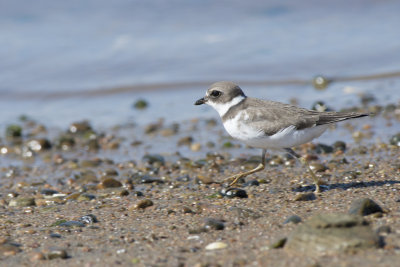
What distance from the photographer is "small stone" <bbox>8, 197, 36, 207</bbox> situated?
5617 mm

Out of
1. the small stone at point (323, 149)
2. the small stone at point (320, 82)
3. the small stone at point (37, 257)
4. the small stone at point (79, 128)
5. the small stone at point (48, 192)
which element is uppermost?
the small stone at point (320, 82)

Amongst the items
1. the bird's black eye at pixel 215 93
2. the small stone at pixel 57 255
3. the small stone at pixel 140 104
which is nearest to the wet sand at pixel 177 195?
the small stone at pixel 57 255

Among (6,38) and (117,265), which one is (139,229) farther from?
(6,38)

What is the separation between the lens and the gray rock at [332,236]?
3.47m

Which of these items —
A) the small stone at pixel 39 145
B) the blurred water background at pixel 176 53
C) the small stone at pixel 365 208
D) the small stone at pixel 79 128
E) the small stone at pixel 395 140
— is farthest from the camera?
the blurred water background at pixel 176 53

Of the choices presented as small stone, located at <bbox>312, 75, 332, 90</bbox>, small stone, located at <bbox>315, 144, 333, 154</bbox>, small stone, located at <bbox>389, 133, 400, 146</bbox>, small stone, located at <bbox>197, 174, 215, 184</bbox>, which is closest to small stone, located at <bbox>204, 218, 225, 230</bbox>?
small stone, located at <bbox>197, 174, 215, 184</bbox>

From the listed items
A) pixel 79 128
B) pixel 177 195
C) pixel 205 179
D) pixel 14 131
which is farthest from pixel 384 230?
pixel 14 131

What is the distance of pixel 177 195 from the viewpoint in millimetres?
5570

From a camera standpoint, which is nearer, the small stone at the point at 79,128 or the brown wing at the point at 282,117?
the brown wing at the point at 282,117

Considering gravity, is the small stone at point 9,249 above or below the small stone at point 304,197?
below

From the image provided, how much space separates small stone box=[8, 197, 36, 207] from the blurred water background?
3912 millimetres

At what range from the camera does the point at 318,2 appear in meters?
14.0

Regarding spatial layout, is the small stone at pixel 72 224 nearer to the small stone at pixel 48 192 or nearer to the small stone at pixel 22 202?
the small stone at pixel 22 202

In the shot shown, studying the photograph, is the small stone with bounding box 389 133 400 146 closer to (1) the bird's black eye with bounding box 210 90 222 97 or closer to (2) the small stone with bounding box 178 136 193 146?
(1) the bird's black eye with bounding box 210 90 222 97
